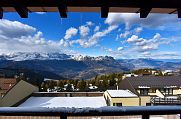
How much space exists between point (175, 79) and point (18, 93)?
55.6 feet

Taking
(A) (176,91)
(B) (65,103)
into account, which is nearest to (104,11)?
(B) (65,103)

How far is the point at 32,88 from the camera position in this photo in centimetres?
3428

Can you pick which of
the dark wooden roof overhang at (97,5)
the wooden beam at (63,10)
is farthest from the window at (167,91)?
the wooden beam at (63,10)

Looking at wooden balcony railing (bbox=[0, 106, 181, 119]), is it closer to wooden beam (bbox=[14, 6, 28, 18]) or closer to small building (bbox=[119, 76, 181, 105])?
wooden beam (bbox=[14, 6, 28, 18])

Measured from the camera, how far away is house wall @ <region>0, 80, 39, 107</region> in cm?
2475

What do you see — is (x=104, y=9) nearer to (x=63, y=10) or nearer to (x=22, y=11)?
(x=63, y=10)

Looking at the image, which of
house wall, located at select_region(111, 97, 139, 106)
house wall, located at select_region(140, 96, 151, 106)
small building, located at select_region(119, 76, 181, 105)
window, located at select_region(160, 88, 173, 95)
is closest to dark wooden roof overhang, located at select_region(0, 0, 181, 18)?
house wall, located at select_region(111, 97, 139, 106)

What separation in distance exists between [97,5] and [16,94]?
25.6 m

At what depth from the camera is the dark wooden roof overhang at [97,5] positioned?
2.92m

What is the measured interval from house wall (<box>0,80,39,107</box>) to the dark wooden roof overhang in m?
22.1

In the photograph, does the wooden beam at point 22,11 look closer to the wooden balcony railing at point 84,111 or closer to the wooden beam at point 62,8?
the wooden beam at point 62,8

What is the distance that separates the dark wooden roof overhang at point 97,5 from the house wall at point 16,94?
22.1 m

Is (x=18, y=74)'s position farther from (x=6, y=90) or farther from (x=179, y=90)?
(x=179, y=90)

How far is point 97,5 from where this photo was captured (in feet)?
9.66
